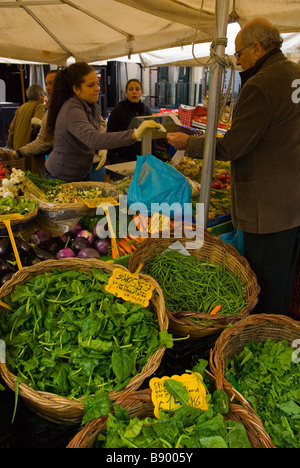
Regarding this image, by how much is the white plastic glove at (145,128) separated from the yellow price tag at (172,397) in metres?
1.78

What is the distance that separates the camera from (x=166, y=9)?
262 centimetres

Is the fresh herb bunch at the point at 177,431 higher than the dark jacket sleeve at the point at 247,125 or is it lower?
lower

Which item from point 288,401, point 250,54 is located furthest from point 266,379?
point 250,54

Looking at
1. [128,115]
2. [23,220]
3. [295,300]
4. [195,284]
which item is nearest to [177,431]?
[195,284]

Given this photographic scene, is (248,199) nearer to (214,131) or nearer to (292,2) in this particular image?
(214,131)

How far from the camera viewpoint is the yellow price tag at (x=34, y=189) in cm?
279

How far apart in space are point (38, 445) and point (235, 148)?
179cm

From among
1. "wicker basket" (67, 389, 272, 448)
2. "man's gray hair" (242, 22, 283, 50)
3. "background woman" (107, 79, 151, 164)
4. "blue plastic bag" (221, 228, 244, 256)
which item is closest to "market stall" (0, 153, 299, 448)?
"wicker basket" (67, 389, 272, 448)

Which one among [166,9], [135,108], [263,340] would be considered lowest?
[263,340]

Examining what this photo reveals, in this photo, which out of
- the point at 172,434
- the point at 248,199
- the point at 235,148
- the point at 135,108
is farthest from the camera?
the point at 135,108

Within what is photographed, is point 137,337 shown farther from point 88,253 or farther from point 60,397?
point 88,253

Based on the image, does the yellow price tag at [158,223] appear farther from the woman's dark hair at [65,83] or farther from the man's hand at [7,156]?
the man's hand at [7,156]

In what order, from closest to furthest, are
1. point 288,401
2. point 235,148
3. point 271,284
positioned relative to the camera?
point 288,401 → point 235,148 → point 271,284

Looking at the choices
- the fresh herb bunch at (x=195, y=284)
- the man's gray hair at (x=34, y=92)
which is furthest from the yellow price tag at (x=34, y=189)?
the man's gray hair at (x=34, y=92)
